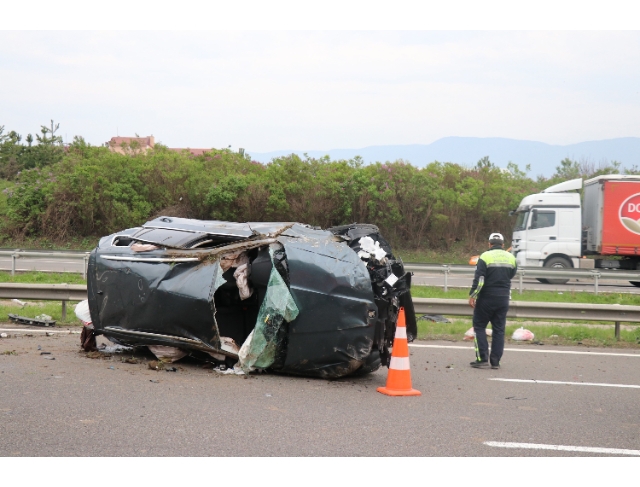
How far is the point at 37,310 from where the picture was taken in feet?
38.4

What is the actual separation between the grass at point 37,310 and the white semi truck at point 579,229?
15.2 m

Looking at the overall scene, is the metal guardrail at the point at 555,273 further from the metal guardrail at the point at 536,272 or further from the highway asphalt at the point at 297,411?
the highway asphalt at the point at 297,411

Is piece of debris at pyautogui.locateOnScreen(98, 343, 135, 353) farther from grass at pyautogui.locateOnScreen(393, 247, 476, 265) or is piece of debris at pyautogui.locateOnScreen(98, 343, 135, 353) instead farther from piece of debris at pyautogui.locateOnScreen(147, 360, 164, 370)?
grass at pyautogui.locateOnScreen(393, 247, 476, 265)

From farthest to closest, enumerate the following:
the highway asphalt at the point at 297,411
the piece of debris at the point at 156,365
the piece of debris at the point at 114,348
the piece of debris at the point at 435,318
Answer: the piece of debris at the point at 435,318
the piece of debris at the point at 114,348
the piece of debris at the point at 156,365
the highway asphalt at the point at 297,411

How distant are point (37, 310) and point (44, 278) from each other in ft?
18.1

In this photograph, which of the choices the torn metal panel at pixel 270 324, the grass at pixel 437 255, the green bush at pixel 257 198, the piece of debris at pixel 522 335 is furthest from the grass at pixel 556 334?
the green bush at pixel 257 198

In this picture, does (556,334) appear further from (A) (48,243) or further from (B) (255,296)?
(A) (48,243)

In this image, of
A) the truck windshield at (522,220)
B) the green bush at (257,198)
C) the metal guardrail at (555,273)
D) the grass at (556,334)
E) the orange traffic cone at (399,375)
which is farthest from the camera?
the green bush at (257,198)

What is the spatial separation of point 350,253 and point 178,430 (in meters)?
2.76

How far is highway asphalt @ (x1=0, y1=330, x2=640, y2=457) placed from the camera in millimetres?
4801

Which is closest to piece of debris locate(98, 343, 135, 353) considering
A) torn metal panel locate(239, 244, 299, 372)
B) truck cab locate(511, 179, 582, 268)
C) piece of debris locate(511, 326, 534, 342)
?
torn metal panel locate(239, 244, 299, 372)

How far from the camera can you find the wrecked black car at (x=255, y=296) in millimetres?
6762

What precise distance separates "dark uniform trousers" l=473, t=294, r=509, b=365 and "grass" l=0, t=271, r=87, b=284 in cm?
1057

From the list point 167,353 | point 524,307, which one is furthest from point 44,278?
point 524,307
